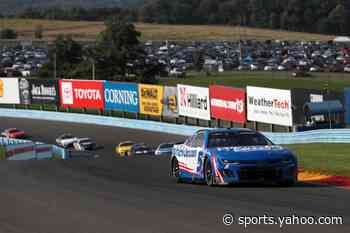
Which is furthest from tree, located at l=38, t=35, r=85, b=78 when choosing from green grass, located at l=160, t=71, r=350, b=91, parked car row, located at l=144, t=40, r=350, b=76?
green grass, located at l=160, t=71, r=350, b=91

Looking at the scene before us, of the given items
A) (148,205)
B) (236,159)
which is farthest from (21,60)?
(148,205)

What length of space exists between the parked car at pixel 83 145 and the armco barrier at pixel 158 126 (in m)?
6.27

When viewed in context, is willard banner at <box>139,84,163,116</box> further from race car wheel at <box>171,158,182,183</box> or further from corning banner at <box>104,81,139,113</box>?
race car wheel at <box>171,158,182,183</box>

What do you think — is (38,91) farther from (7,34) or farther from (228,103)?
(7,34)

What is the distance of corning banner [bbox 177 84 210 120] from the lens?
5356 cm

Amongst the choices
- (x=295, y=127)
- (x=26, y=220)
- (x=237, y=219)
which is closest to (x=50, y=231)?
(x=26, y=220)

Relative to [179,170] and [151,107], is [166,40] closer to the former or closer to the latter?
[151,107]

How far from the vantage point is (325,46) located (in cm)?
14638

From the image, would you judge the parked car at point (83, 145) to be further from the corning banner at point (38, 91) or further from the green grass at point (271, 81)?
the green grass at point (271, 81)

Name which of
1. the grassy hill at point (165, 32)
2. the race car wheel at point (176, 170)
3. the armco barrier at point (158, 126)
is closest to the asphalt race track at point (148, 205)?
the race car wheel at point (176, 170)

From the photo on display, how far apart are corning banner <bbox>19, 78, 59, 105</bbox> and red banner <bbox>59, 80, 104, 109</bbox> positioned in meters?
0.78

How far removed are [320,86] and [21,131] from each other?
31.1 metres

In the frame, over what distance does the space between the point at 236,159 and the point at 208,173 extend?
0.93m

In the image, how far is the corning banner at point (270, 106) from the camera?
4606 cm
